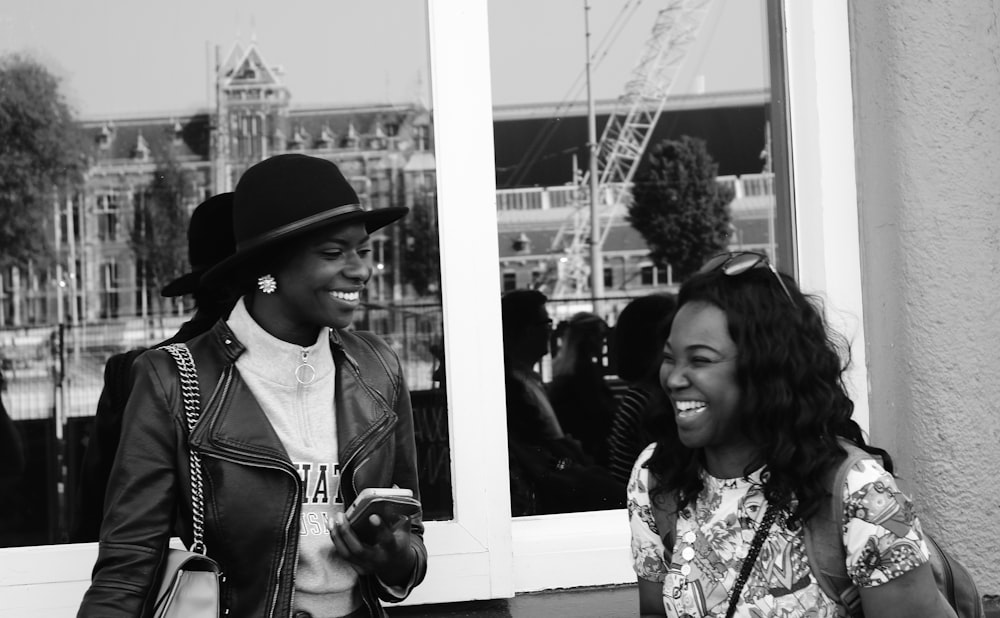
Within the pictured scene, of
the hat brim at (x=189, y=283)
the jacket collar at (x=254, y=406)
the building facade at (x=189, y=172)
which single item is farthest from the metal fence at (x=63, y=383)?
the jacket collar at (x=254, y=406)

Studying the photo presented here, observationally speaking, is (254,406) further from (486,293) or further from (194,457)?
(486,293)

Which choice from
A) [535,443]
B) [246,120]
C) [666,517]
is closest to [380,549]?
[666,517]

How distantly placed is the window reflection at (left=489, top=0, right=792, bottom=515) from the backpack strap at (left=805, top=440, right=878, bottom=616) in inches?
216

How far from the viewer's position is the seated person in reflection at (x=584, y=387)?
6.32 m

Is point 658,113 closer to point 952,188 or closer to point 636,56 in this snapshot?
point 636,56

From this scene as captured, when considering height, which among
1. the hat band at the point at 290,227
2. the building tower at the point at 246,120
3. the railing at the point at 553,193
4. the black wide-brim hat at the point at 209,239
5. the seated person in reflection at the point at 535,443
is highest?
the building tower at the point at 246,120

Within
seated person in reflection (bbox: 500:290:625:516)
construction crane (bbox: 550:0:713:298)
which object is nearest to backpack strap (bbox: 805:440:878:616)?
seated person in reflection (bbox: 500:290:625:516)

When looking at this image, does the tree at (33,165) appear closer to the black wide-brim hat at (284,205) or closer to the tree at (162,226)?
the tree at (162,226)

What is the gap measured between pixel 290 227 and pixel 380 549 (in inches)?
26.4

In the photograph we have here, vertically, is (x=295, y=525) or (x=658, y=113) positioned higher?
(x=658, y=113)

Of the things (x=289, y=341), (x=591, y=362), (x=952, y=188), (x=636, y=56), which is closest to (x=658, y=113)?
(x=636, y=56)

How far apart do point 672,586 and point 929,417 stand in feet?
5.21

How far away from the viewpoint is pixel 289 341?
226 centimetres

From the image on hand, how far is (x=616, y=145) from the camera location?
916 centimetres
